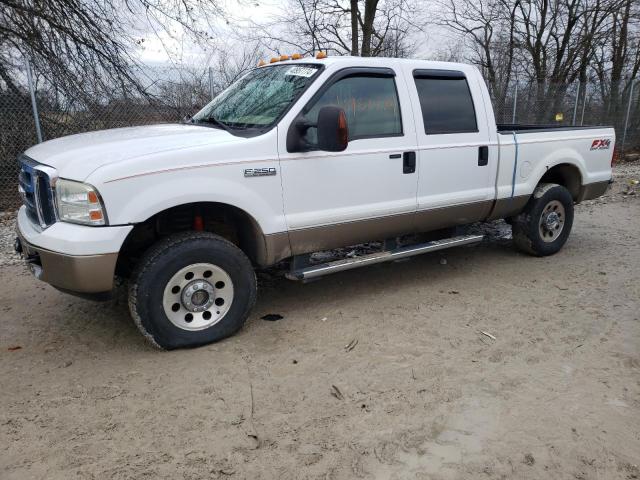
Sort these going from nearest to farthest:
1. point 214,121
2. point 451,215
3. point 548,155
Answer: point 214,121, point 451,215, point 548,155

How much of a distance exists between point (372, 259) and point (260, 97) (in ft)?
5.37

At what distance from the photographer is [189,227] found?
158 inches

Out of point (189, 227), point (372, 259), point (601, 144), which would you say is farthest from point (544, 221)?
point (189, 227)

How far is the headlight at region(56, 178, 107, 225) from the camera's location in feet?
10.5

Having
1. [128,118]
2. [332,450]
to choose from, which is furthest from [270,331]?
[128,118]

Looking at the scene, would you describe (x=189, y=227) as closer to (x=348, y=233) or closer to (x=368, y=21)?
(x=348, y=233)

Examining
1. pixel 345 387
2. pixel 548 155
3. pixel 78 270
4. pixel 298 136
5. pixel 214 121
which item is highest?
pixel 214 121

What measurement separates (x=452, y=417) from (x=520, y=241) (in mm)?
3490

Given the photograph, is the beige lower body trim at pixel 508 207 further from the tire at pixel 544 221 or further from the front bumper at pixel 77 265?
the front bumper at pixel 77 265

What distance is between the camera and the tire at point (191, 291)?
3512 mm

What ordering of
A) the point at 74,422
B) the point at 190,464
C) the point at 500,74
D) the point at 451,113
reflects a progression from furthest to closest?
the point at 500,74 → the point at 451,113 → the point at 74,422 → the point at 190,464

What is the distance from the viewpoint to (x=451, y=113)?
4.81 metres

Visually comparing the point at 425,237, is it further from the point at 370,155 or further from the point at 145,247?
the point at 145,247

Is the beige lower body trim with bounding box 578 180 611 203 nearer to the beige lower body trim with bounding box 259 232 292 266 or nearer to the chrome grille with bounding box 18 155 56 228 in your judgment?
the beige lower body trim with bounding box 259 232 292 266
